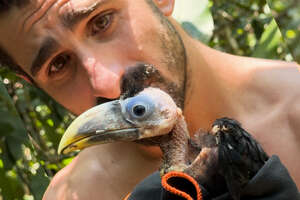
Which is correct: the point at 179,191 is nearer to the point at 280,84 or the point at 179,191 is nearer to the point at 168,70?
the point at 168,70

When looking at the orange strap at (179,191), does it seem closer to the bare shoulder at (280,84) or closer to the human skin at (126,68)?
the human skin at (126,68)

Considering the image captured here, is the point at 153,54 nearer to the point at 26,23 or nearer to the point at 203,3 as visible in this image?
the point at 26,23

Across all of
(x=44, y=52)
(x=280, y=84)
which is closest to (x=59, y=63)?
(x=44, y=52)

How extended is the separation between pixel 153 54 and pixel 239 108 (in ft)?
1.29

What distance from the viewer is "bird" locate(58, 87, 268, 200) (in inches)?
37.9

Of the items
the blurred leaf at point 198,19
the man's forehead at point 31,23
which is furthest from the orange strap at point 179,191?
the blurred leaf at point 198,19

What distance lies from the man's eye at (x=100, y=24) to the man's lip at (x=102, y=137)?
33 centimetres

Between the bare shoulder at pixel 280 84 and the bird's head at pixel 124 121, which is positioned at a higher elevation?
the bird's head at pixel 124 121

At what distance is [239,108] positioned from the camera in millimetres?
1479

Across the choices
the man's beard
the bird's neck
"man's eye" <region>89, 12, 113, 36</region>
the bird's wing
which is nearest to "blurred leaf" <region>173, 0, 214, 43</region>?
the man's beard

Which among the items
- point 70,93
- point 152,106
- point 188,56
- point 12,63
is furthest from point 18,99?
point 152,106

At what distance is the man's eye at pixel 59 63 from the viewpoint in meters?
1.33

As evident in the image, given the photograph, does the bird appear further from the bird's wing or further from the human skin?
the human skin

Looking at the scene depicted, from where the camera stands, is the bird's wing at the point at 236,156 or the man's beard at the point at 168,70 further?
the man's beard at the point at 168,70
